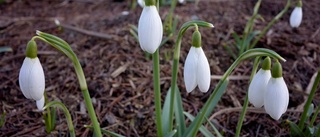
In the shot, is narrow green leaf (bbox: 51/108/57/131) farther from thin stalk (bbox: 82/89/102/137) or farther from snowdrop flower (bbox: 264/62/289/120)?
snowdrop flower (bbox: 264/62/289/120)

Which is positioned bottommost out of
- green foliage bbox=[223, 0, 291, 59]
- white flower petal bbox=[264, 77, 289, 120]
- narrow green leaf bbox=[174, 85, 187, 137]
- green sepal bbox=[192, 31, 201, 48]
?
narrow green leaf bbox=[174, 85, 187, 137]

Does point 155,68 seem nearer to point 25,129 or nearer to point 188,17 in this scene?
point 25,129

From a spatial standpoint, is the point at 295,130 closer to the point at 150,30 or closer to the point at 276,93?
the point at 276,93

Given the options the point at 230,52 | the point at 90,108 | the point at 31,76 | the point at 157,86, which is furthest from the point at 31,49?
the point at 230,52

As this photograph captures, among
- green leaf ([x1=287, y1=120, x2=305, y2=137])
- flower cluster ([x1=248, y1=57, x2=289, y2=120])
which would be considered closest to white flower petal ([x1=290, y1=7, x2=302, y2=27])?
green leaf ([x1=287, y1=120, x2=305, y2=137])

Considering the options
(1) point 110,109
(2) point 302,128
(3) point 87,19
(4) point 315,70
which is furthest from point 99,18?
(2) point 302,128

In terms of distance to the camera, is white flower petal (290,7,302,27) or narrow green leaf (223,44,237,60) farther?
narrow green leaf (223,44,237,60)

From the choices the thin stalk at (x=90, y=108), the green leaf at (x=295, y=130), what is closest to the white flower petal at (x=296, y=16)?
the green leaf at (x=295, y=130)

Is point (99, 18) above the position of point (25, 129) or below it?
above
